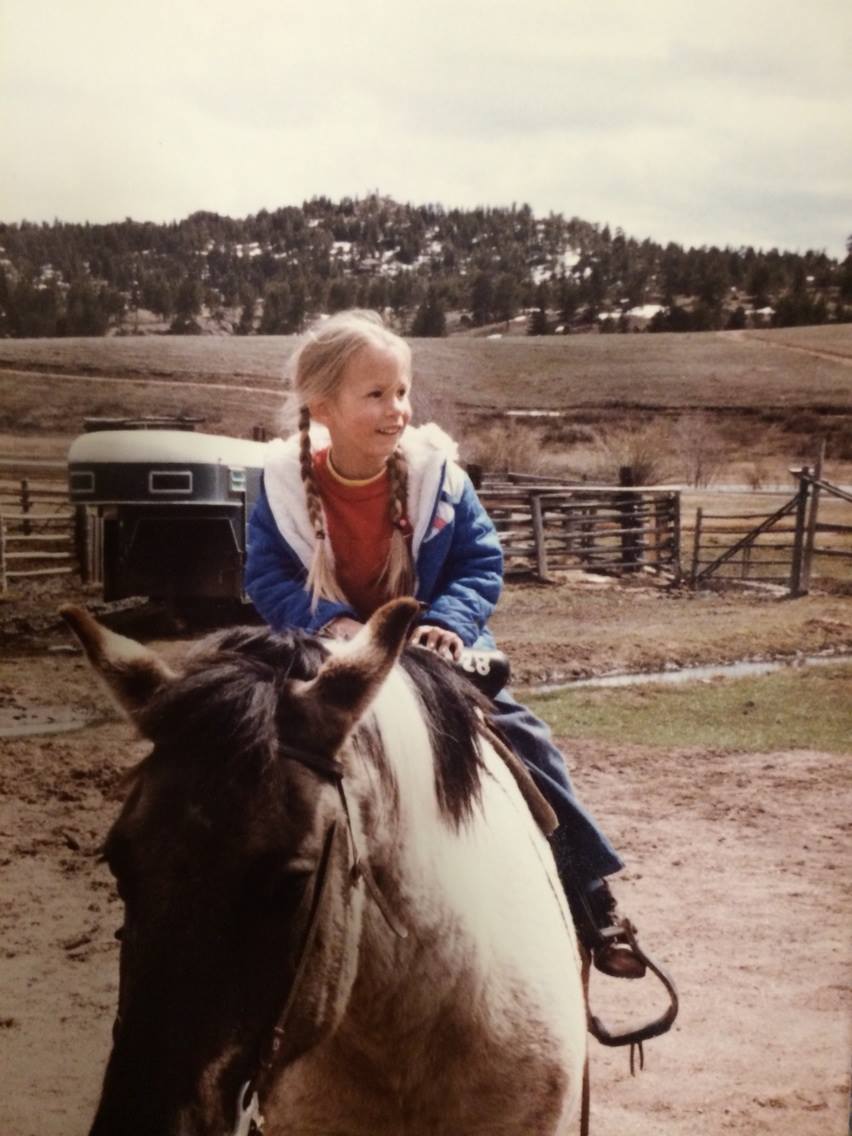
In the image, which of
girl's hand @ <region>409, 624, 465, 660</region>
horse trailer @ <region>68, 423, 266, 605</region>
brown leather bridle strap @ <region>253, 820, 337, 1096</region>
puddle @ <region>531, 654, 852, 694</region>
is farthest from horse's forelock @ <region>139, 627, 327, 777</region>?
puddle @ <region>531, 654, 852, 694</region>

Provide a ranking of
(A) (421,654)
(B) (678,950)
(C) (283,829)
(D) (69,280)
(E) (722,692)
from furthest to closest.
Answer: (E) (722,692) → (D) (69,280) → (B) (678,950) → (A) (421,654) → (C) (283,829)

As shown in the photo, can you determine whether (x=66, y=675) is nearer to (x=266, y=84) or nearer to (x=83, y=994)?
(x=83, y=994)

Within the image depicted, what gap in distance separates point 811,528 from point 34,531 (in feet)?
7.75

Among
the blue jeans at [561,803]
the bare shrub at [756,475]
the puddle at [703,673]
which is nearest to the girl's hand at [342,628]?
the blue jeans at [561,803]

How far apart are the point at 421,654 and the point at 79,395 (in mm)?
1901

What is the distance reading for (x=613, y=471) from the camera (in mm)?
3486

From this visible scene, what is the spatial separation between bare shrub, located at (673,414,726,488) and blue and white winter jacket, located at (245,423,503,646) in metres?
1.59

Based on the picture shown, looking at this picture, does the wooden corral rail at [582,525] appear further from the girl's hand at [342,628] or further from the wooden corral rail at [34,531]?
the girl's hand at [342,628]

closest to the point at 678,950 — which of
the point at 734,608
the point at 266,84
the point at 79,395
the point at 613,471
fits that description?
the point at 734,608

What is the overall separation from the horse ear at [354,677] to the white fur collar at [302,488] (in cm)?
69

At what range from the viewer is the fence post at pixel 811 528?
3143mm

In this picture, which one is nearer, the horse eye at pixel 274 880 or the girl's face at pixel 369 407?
the horse eye at pixel 274 880

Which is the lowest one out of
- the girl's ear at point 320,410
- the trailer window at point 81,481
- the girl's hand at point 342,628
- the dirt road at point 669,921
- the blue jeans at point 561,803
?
the dirt road at point 669,921

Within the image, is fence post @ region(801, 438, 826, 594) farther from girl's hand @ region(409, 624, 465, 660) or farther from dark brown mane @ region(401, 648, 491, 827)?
dark brown mane @ region(401, 648, 491, 827)
